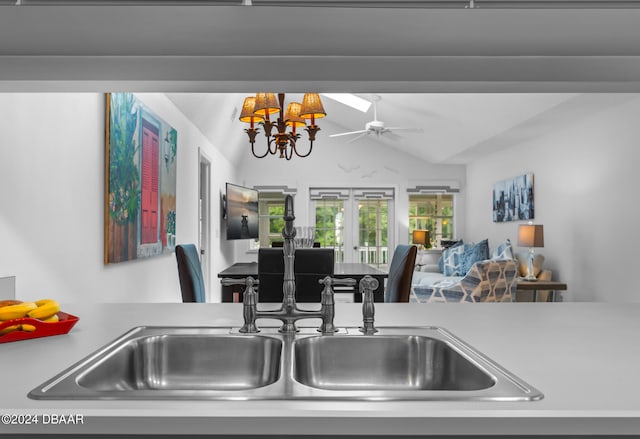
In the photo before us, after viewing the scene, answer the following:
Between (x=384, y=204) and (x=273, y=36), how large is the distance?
706cm

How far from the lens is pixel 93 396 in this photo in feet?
Answer: 2.47

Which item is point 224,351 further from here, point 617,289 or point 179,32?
point 617,289

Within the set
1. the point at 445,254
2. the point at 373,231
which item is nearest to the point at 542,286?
the point at 445,254

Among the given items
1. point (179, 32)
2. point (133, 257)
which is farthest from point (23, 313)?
point (133, 257)

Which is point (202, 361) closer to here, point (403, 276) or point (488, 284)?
point (403, 276)

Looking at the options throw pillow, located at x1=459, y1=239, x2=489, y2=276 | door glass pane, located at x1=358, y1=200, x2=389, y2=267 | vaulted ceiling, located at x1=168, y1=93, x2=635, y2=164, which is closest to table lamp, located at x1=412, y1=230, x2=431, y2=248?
door glass pane, located at x1=358, y1=200, x2=389, y2=267

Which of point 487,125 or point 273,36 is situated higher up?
point 487,125

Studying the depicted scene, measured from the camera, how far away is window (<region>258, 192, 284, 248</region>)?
802cm

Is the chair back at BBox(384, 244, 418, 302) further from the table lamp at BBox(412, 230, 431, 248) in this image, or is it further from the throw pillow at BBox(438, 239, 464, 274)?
the table lamp at BBox(412, 230, 431, 248)

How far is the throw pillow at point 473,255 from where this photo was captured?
260 inches

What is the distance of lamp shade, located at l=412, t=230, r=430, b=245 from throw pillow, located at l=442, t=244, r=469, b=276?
0.53 m

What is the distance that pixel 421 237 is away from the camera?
25.1 ft

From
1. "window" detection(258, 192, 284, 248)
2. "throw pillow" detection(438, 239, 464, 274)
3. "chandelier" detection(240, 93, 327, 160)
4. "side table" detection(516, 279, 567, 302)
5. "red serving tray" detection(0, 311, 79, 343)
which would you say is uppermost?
"chandelier" detection(240, 93, 327, 160)

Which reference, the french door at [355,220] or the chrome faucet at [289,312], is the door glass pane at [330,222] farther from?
the chrome faucet at [289,312]
